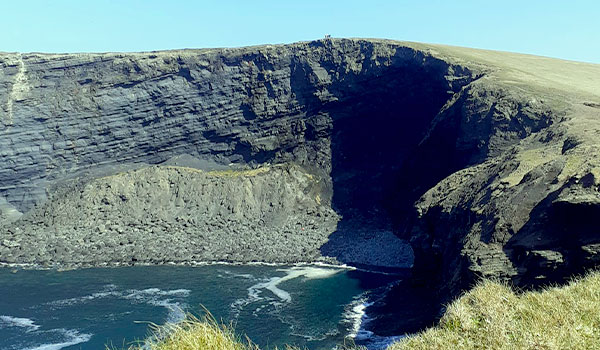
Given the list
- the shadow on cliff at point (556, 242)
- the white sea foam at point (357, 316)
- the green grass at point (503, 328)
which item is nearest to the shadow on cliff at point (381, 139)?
the white sea foam at point (357, 316)

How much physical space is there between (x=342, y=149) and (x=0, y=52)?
57.6 metres

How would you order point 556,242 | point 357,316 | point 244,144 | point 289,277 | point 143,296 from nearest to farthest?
point 556,242 < point 357,316 < point 143,296 < point 289,277 < point 244,144

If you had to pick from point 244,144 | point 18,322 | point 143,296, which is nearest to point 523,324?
point 18,322

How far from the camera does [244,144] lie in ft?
267

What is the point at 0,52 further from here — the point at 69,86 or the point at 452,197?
the point at 452,197

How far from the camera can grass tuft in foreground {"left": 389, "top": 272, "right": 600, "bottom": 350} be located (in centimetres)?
870

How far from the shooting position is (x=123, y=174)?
77.4 meters

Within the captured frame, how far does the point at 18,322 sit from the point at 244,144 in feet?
149

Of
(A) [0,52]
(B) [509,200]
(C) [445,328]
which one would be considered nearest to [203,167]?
(A) [0,52]

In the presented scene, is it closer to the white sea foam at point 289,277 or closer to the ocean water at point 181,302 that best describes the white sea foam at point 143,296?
the ocean water at point 181,302

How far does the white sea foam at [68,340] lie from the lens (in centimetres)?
3631

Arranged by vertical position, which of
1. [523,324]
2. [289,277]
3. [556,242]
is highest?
[523,324]

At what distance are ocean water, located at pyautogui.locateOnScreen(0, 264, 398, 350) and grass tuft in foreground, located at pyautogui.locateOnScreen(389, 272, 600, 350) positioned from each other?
2225 centimetres

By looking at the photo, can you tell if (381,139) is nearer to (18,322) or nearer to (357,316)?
(357,316)
